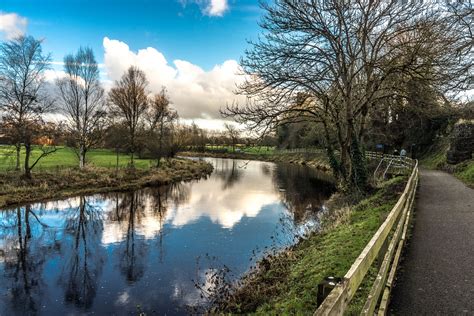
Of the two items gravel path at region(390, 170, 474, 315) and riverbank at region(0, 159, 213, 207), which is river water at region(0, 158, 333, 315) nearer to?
riverbank at region(0, 159, 213, 207)

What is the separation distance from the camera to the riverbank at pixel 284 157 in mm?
59419

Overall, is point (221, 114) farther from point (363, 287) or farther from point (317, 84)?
point (363, 287)

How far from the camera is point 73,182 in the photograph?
25.8 meters

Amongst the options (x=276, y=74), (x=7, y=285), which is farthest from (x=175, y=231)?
(x=276, y=74)

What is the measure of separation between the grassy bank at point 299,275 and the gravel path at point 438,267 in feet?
2.47

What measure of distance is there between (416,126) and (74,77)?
40.3 m

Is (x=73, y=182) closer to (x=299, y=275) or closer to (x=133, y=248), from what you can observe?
(x=133, y=248)

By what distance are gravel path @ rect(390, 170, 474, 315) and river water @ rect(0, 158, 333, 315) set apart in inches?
206

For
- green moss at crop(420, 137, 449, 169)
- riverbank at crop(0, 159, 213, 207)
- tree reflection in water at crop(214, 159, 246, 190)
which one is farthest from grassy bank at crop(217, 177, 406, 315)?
green moss at crop(420, 137, 449, 169)

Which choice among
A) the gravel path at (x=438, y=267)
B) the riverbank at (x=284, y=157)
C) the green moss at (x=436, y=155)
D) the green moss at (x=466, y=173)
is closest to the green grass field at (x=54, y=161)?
the gravel path at (x=438, y=267)

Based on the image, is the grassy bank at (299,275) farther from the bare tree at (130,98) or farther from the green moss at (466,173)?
the bare tree at (130,98)

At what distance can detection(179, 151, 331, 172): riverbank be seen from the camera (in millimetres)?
59419

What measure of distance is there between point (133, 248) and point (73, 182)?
15.4 m

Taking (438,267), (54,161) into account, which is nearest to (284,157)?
(54,161)
